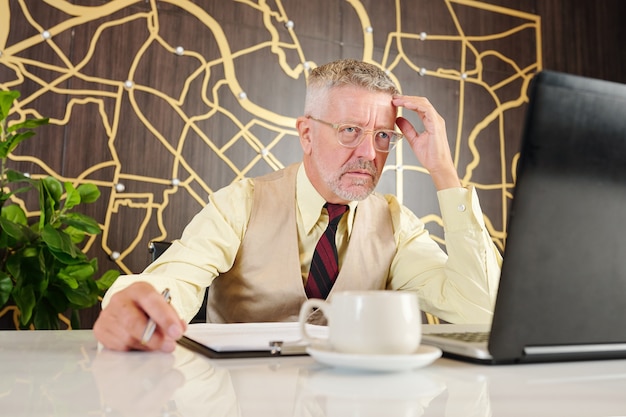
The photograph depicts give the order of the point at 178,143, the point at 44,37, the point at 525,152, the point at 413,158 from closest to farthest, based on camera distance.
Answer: the point at 525,152 < the point at 44,37 < the point at 178,143 < the point at 413,158

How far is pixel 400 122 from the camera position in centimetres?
181

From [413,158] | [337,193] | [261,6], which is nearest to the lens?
[337,193]

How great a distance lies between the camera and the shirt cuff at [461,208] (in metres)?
1.56

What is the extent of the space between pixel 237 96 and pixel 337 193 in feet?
5.40

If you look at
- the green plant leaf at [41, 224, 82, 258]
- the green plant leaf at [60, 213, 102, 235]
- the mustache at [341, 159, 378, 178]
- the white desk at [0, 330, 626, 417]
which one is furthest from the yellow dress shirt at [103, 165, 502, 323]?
the green plant leaf at [60, 213, 102, 235]

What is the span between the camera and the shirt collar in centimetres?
174

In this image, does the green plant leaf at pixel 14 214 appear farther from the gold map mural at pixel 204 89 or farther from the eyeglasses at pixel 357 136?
the eyeglasses at pixel 357 136

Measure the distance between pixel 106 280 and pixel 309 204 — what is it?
133 cm

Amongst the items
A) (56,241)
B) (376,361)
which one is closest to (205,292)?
(56,241)

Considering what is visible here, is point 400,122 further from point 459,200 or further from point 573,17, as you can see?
point 573,17

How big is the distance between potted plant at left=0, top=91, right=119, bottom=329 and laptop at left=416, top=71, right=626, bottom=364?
2054 millimetres

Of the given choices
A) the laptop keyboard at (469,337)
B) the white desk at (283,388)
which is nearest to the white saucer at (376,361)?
the white desk at (283,388)

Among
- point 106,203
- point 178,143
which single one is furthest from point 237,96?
point 106,203

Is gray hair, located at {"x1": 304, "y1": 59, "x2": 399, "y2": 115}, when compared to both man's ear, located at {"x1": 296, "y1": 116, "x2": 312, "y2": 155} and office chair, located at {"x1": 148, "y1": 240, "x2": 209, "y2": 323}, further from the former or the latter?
office chair, located at {"x1": 148, "y1": 240, "x2": 209, "y2": 323}
